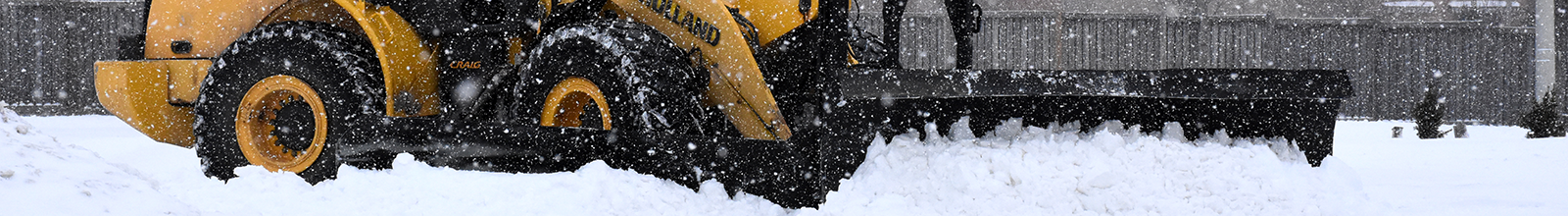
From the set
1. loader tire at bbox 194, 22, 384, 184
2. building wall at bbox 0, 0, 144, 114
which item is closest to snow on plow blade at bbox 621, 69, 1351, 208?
loader tire at bbox 194, 22, 384, 184

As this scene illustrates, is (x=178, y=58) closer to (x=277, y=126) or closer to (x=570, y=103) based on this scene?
(x=277, y=126)

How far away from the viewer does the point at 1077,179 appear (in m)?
3.11

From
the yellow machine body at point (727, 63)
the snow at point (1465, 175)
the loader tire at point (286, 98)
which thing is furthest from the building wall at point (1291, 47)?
the yellow machine body at point (727, 63)

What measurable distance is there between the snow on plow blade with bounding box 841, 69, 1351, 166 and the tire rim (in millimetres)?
2795

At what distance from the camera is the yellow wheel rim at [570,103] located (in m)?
3.76

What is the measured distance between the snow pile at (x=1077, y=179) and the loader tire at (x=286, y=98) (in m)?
2.27

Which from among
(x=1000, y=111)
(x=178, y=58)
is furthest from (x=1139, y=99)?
(x=178, y=58)

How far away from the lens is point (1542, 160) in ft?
20.3

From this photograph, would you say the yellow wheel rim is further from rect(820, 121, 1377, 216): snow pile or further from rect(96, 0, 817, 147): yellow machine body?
rect(820, 121, 1377, 216): snow pile

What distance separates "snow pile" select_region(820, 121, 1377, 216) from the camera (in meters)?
3.04

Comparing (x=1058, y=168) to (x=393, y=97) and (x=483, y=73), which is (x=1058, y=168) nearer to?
(x=483, y=73)

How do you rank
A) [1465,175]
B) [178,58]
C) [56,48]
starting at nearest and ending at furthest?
[178,58] < [1465,175] < [56,48]

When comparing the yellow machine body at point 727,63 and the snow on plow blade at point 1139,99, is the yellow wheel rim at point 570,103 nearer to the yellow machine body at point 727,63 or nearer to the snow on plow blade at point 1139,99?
the yellow machine body at point 727,63

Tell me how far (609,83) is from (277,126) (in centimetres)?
207
